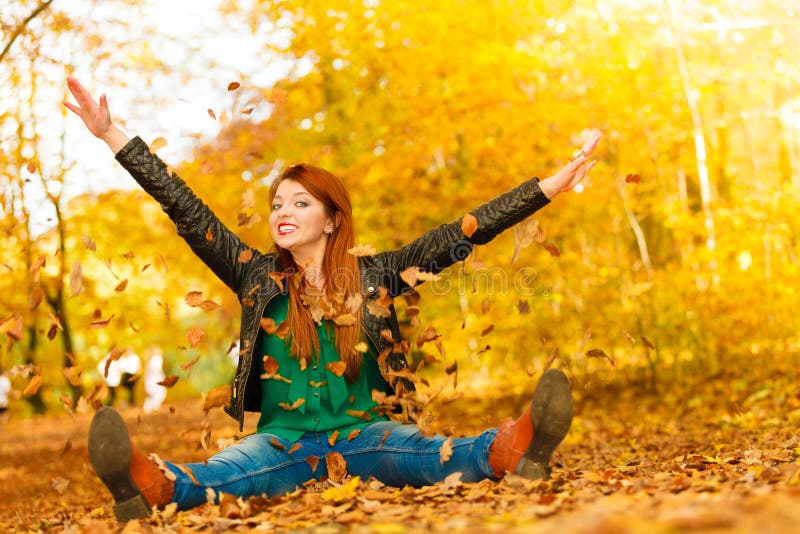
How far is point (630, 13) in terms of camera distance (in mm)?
9680

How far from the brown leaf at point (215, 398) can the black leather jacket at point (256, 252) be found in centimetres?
4

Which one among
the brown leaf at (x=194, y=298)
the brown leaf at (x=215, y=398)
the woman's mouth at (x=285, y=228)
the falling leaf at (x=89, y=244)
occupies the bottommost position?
the brown leaf at (x=215, y=398)

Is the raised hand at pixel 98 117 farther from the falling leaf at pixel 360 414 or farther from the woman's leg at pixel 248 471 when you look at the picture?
the falling leaf at pixel 360 414

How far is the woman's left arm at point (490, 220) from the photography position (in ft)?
12.3

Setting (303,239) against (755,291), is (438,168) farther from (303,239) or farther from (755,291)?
(303,239)

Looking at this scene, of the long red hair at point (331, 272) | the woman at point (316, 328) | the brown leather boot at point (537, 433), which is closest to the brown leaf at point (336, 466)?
the woman at point (316, 328)

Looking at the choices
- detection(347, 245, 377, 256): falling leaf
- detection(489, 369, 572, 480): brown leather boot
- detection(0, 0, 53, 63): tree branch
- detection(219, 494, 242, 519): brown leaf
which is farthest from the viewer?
detection(0, 0, 53, 63): tree branch

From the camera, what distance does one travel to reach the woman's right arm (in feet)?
11.8

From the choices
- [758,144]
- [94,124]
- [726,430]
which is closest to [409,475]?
[94,124]

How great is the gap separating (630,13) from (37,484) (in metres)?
8.02

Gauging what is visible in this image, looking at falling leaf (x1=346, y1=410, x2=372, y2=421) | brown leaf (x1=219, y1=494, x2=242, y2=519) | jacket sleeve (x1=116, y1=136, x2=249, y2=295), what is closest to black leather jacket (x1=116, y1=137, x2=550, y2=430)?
jacket sleeve (x1=116, y1=136, x2=249, y2=295)

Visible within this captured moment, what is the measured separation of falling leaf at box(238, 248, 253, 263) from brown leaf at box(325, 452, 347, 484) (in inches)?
38.2

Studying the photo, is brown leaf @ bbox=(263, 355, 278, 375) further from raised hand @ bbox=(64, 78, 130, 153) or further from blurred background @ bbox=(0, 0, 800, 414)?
blurred background @ bbox=(0, 0, 800, 414)

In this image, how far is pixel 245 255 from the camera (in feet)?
12.7
